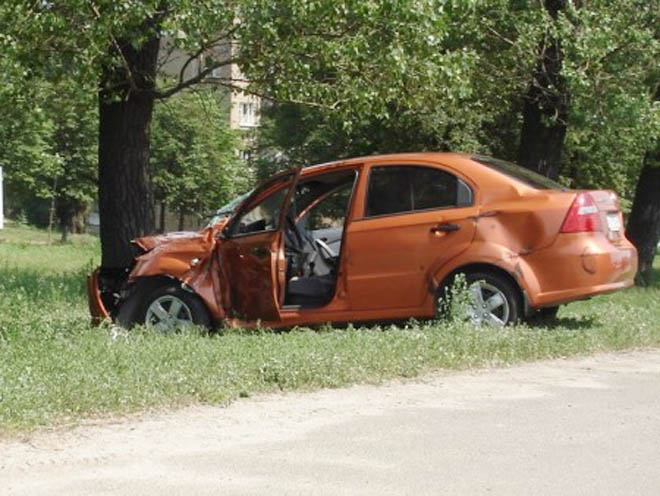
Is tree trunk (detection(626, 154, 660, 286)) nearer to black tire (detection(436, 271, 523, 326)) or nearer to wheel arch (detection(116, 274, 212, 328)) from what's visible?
black tire (detection(436, 271, 523, 326))

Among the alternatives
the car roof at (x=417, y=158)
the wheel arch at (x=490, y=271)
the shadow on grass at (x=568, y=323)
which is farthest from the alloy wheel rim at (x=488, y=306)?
the car roof at (x=417, y=158)

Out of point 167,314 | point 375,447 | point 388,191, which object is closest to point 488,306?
point 388,191

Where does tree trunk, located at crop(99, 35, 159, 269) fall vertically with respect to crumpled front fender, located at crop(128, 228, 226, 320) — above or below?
above

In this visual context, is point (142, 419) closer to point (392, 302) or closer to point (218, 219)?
point (392, 302)

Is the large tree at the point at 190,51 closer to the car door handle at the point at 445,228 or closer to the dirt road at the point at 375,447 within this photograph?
the car door handle at the point at 445,228

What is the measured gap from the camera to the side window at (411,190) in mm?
9047

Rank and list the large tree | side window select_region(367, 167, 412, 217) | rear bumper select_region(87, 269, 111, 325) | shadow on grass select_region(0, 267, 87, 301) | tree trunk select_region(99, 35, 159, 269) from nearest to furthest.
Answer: side window select_region(367, 167, 412, 217)
rear bumper select_region(87, 269, 111, 325)
the large tree
tree trunk select_region(99, 35, 159, 269)
shadow on grass select_region(0, 267, 87, 301)

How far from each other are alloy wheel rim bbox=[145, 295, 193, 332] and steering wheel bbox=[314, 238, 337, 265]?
1.44m

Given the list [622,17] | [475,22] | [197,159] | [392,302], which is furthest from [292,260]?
[197,159]

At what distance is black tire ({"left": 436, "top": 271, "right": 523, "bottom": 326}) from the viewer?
870 centimetres

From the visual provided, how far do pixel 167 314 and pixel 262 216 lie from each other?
126cm

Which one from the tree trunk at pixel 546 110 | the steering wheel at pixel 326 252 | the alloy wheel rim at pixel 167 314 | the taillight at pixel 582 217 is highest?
the tree trunk at pixel 546 110

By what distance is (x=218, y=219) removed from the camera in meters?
10.3

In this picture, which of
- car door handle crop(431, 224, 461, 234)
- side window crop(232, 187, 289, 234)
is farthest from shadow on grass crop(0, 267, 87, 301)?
car door handle crop(431, 224, 461, 234)
